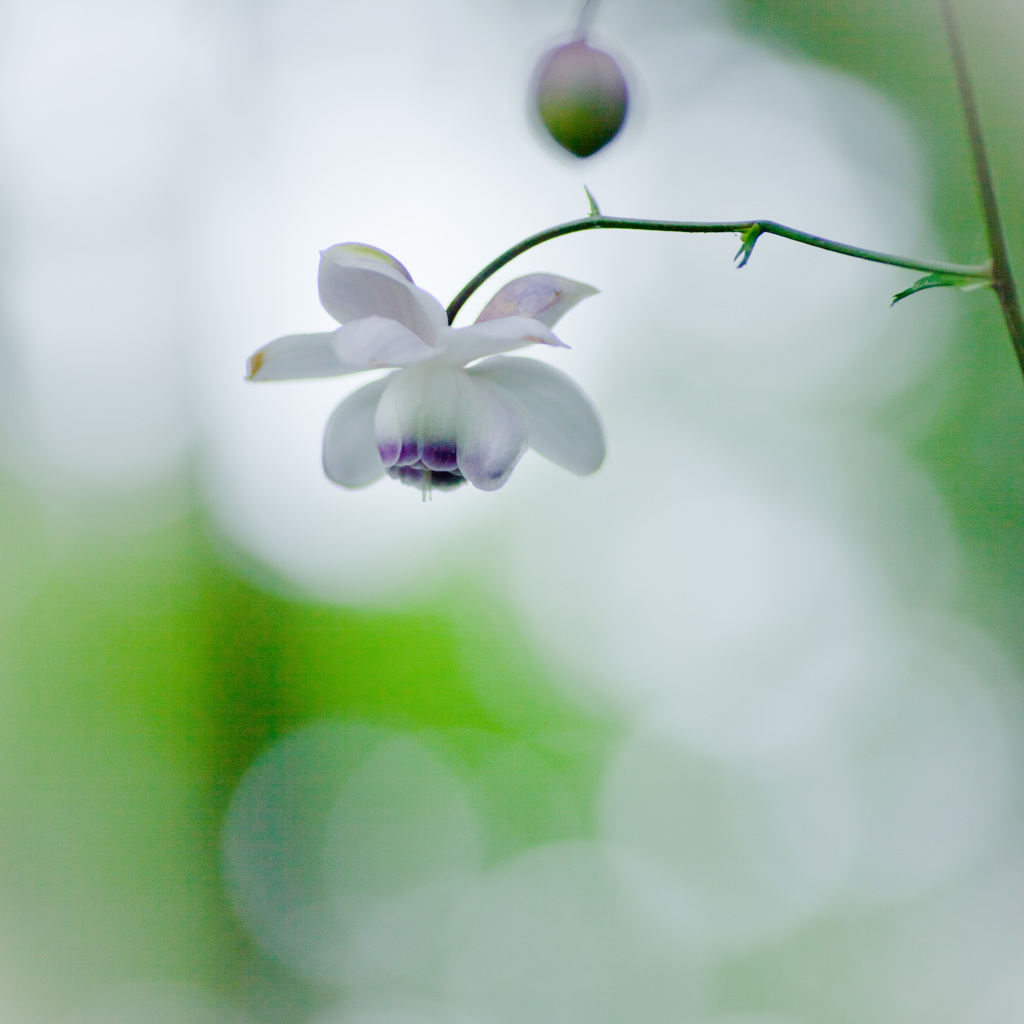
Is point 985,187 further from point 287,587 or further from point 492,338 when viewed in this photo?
point 287,587

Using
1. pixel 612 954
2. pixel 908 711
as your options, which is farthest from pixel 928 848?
pixel 612 954

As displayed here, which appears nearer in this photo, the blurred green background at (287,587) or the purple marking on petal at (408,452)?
the purple marking on petal at (408,452)

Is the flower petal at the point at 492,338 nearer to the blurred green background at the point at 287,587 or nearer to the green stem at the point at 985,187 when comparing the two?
the green stem at the point at 985,187

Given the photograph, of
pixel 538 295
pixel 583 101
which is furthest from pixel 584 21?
pixel 538 295

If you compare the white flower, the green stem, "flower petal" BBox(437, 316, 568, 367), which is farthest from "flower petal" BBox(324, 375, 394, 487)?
the green stem

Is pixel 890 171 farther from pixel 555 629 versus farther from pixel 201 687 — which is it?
pixel 201 687

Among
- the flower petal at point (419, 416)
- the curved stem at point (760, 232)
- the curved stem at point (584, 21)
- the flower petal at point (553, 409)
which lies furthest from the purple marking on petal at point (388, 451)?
the curved stem at point (584, 21)

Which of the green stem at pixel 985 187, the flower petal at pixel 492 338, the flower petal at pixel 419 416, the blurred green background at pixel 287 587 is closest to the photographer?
the green stem at pixel 985 187
